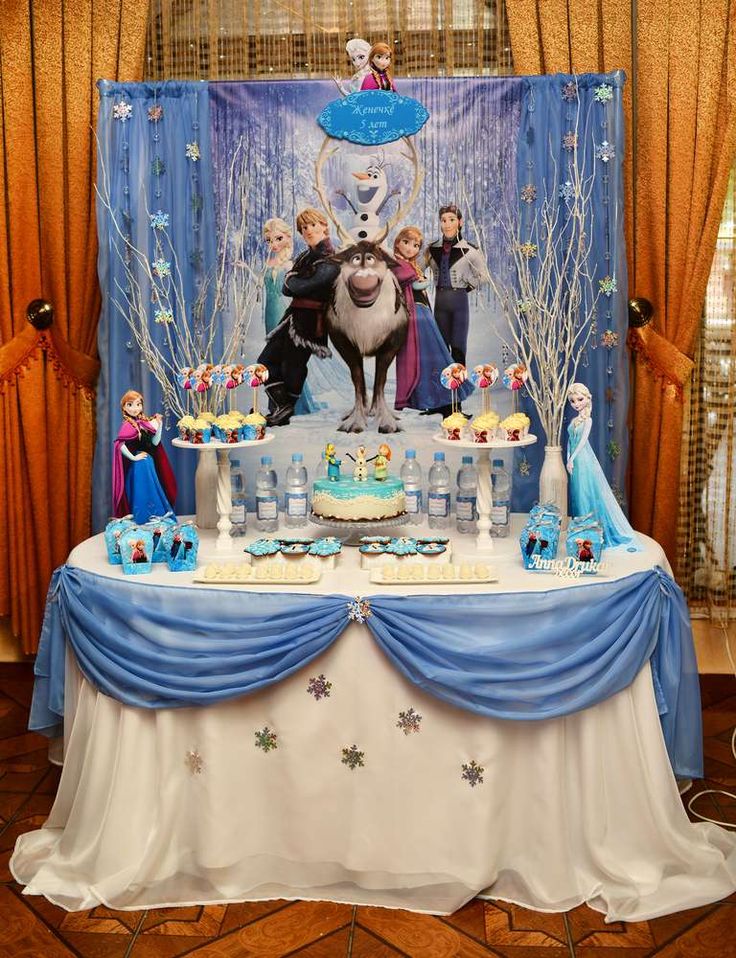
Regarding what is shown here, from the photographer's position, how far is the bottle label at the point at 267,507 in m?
3.50

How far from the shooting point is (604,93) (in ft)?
12.4

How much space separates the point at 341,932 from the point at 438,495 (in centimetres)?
144

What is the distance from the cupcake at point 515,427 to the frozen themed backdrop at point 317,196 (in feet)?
2.31

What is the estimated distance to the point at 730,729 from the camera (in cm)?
394

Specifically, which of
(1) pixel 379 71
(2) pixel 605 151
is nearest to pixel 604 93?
(2) pixel 605 151

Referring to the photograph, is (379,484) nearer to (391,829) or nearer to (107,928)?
(391,829)

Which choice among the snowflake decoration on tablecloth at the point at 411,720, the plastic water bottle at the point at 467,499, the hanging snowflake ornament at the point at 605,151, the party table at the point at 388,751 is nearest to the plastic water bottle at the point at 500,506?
the plastic water bottle at the point at 467,499

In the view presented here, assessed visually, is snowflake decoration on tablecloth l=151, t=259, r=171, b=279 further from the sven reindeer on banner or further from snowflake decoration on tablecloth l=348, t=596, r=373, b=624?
snowflake decoration on tablecloth l=348, t=596, r=373, b=624

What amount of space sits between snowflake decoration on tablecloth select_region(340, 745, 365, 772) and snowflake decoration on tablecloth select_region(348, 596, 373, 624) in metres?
0.37

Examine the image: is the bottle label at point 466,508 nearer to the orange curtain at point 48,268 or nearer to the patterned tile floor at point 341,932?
the patterned tile floor at point 341,932

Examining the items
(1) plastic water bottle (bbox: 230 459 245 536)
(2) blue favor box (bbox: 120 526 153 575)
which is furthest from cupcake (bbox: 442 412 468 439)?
(2) blue favor box (bbox: 120 526 153 575)

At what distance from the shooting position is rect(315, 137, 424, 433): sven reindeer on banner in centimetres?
390

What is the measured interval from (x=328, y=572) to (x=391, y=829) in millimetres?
754

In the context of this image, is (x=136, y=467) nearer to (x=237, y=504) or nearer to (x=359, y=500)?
(x=237, y=504)
